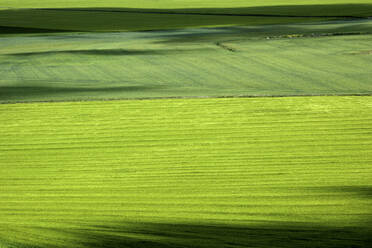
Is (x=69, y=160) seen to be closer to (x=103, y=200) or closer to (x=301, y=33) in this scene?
(x=103, y=200)

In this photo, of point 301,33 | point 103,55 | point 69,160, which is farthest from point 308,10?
point 69,160

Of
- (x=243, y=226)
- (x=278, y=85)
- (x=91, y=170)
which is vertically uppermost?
(x=278, y=85)

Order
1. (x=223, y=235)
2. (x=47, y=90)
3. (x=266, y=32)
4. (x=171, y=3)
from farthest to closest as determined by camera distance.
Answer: (x=171, y=3) < (x=266, y=32) < (x=47, y=90) < (x=223, y=235)

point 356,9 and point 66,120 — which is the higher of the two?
point 356,9

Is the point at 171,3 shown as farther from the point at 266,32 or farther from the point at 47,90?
the point at 47,90

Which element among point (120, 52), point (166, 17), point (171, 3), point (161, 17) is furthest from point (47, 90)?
point (171, 3)

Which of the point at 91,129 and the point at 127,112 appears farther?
the point at 127,112
